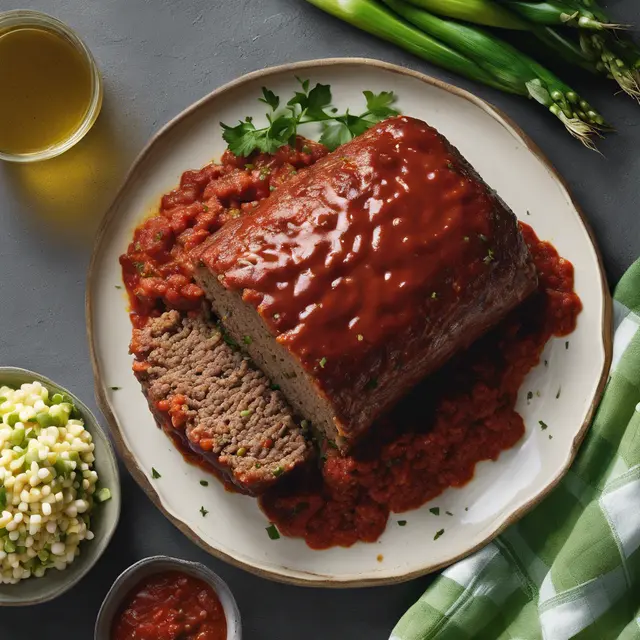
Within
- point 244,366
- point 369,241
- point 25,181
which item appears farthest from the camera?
point 25,181

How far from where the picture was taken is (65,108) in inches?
204

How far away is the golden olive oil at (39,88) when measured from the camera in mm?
5121

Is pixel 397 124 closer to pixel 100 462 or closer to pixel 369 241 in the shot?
pixel 369 241

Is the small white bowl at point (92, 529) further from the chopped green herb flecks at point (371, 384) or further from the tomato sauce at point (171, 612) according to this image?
the chopped green herb flecks at point (371, 384)

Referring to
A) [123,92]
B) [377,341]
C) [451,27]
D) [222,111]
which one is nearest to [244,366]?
[377,341]

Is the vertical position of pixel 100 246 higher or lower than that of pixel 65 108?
lower

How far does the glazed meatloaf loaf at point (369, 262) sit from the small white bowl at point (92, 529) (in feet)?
3.96

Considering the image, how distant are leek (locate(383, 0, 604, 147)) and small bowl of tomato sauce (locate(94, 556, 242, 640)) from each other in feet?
10.9

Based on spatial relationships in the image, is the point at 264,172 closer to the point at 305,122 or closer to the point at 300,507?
the point at 305,122

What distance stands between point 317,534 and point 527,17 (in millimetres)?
3271

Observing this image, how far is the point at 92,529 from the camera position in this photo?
16.9 ft

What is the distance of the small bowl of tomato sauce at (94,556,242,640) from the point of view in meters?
4.97

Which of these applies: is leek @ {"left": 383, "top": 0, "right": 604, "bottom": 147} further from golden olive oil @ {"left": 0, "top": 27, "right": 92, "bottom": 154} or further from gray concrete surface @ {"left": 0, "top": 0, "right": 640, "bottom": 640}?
golden olive oil @ {"left": 0, "top": 27, "right": 92, "bottom": 154}

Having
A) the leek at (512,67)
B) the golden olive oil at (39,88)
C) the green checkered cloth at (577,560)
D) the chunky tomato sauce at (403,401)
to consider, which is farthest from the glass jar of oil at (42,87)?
the green checkered cloth at (577,560)
